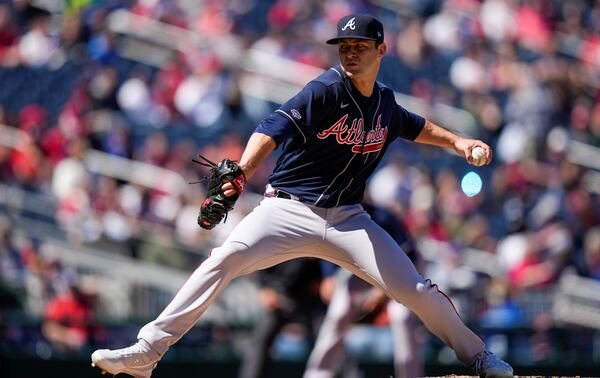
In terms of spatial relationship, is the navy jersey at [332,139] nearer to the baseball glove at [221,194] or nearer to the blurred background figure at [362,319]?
the baseball glove at [221,194]

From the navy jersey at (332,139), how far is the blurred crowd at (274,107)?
Result: 4.99 meters

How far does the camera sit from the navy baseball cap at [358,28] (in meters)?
6.09

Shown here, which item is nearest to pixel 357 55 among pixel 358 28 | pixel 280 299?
pixel 358 28

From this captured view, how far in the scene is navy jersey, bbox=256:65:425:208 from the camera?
6.02 metres

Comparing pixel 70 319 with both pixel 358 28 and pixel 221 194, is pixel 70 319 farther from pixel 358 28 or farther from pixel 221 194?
pixel 358 28

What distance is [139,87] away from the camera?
1525cm

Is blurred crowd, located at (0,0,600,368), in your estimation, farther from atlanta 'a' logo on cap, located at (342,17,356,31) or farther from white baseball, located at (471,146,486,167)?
atlanta 'a' logo on cap, located at (342,17,356,31)

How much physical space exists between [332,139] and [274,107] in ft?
28.1

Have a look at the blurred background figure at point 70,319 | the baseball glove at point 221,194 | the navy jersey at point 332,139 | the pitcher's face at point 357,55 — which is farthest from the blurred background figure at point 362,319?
the blurred background figure at point 70,319

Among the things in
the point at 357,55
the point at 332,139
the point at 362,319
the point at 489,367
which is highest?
the point at 357,55

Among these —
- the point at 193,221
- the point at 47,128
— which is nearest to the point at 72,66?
the point at 47,128

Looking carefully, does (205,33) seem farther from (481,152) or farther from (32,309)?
(481,152)

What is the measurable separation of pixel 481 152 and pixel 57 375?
5814mm

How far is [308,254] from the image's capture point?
254 inches
